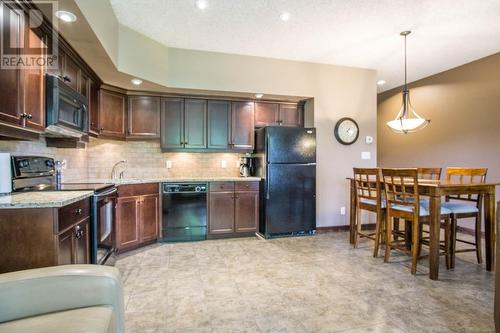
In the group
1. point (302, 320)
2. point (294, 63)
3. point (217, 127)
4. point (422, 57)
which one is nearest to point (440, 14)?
point (422, 57)

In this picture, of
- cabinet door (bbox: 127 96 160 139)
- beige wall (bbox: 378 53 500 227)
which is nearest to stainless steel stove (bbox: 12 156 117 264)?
cabinet door (bbox: 127 96 160 139)

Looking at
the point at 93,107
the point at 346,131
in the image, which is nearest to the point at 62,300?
the point at 93,107

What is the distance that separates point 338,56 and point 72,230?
399cm

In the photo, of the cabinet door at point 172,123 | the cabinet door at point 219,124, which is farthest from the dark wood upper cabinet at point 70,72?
the cabinet door at point 219,124

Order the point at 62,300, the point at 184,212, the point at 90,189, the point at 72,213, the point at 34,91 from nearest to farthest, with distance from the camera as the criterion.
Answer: the point at 62,300 < the point at 72,213 < the point at 34,91 < the point at 90,189 < the point at 184,212

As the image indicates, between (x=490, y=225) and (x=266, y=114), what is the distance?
3152 mm

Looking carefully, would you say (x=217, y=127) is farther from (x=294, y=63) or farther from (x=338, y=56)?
(x=338, y=56)

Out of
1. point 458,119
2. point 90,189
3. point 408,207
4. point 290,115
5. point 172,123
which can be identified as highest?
point 290,115

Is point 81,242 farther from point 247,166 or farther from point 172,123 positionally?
point 247,166

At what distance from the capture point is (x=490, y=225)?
9.46ft

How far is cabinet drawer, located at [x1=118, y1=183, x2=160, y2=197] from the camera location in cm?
341

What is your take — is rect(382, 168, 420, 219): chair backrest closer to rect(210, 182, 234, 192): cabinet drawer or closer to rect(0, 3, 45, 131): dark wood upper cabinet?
rect(210, 182, 234, 192): cabinet drawer

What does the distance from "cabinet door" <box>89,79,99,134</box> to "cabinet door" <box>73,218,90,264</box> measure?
1.53 m

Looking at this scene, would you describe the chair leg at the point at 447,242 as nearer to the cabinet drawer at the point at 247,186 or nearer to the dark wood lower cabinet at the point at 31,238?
the cabinet drawer at the point at 247,186
